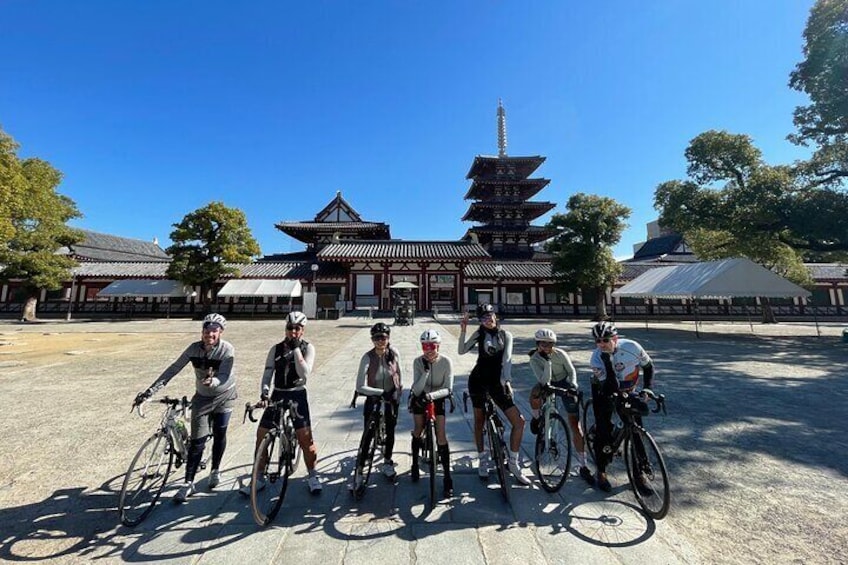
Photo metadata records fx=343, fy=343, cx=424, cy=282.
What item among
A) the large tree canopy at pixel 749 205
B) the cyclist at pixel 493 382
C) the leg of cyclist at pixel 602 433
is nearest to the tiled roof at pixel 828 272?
the large tree canopy at pixel 749 205

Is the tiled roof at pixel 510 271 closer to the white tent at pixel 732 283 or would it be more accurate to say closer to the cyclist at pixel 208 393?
the white tent at pixel 732 283

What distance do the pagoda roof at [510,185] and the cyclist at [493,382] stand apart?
32108 millimetres

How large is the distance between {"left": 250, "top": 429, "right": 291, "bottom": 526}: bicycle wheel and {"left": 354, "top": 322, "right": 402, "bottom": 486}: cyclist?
0.77m

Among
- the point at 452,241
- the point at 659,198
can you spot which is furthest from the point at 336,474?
the point at 452,241

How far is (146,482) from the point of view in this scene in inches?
117

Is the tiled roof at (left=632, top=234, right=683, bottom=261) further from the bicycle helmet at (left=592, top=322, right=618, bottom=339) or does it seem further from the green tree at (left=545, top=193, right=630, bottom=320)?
the bicycle helmet at (left=592, top=322, right=618, bottom=339)

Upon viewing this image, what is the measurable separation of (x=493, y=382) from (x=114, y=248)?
50539mm

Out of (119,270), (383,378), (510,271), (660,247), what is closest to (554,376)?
(383,378)

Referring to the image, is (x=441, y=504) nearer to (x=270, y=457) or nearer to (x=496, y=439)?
(x=496, y=439)

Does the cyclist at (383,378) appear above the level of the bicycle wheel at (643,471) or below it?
above

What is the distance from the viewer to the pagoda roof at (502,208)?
108ft

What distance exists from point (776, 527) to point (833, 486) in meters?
1.31

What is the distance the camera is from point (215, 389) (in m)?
3.06

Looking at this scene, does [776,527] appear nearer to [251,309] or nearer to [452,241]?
[452,241]
